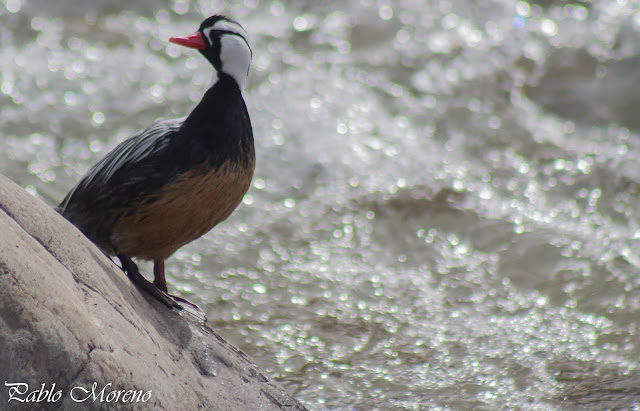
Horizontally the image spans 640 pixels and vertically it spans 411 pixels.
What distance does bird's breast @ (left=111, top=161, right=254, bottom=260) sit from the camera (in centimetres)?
388

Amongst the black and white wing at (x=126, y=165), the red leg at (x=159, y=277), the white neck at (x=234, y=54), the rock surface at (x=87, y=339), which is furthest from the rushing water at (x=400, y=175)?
the white neck at (x=234, y=54)

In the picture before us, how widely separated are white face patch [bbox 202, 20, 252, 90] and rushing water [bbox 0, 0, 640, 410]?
176 centimetres

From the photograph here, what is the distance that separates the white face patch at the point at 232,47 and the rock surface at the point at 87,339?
1166mm

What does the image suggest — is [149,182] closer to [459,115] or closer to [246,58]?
[246,58]

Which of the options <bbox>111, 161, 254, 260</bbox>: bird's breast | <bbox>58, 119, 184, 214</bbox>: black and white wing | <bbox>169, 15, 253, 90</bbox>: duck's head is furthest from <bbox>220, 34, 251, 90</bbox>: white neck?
<bbox>111, 161, 254, 260</bbox>: bird's breast

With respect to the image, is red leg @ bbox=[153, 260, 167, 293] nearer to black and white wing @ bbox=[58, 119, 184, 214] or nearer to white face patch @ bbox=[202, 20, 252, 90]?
black and white wing @ bbox=[58, 119, 184, 214]

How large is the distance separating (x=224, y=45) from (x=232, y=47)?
1.7 inches

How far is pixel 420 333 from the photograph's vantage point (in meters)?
5.54

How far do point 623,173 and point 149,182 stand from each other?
5.15m

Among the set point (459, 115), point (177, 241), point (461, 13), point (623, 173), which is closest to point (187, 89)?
point (459, 115)

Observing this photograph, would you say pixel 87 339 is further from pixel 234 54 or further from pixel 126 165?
pixel 234 54

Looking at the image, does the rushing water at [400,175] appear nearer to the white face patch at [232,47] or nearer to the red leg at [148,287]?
the red leg at [148,287]

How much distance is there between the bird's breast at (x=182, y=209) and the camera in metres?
3.88

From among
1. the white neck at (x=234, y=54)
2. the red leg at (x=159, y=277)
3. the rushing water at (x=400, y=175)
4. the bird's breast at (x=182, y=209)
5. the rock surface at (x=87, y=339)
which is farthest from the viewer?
the rushing water at (x=400, y=175)
